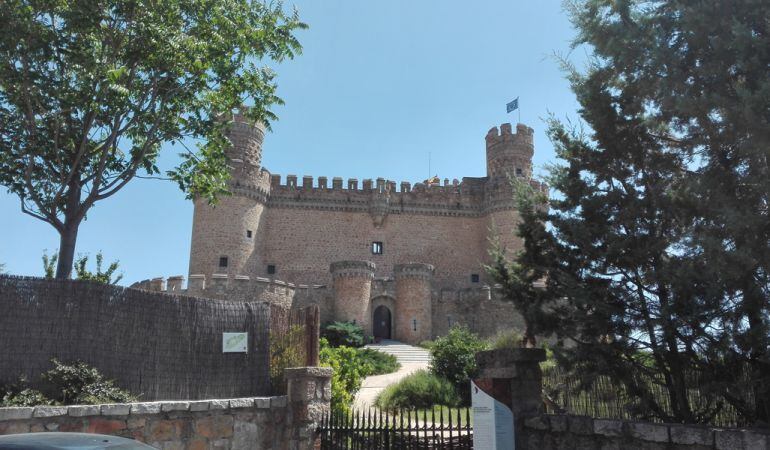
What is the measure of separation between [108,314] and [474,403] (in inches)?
189

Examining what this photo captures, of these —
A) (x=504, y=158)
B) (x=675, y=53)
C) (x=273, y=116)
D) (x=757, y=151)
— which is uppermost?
(x=504, y=158)

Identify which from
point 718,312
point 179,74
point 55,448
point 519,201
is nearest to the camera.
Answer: point 55,448

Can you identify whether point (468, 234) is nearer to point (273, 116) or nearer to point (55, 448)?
point (273, 116)

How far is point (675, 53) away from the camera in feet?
18.5

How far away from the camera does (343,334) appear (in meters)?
25.0

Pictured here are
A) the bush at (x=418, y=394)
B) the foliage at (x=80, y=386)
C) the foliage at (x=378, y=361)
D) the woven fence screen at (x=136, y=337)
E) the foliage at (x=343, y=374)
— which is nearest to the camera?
the foliage at (x=80, y=386)

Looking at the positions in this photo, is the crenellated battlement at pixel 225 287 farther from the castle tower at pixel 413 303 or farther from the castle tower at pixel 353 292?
the castle tower at pixel 413 303

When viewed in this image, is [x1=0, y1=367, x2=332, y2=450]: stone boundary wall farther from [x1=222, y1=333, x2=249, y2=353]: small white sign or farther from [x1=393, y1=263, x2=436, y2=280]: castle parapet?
[x1=393, y1=263, x2=436, y2=280]: castle parapet

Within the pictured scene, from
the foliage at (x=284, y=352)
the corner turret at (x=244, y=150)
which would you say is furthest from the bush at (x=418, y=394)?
the corner turret at (x=244, y=150)

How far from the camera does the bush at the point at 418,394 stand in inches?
531

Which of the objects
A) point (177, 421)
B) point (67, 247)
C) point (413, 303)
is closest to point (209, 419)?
point (177, 421)

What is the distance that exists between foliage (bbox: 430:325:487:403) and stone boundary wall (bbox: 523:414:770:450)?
911cm

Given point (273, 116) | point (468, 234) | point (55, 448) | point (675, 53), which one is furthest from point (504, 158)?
point (55, 448)

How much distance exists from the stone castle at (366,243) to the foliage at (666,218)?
20535 millimetres
